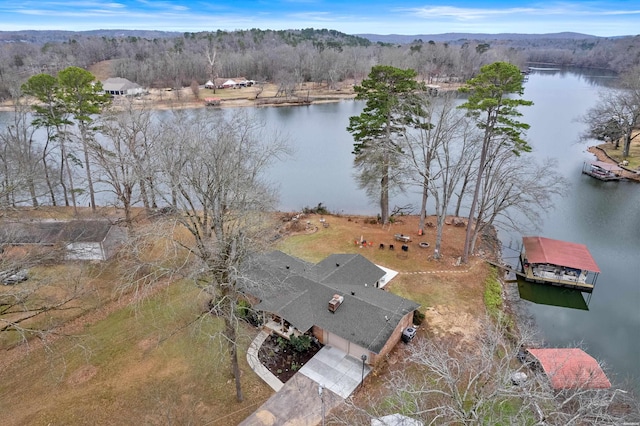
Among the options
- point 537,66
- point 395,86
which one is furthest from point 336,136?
point 537,66

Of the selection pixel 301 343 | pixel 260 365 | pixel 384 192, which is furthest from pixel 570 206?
pixel 260 365

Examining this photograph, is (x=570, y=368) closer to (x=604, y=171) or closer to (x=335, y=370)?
(x=335, y=370)

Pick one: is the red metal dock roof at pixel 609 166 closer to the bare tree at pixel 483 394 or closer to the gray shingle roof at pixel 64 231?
the bare tree at pixel 483 394

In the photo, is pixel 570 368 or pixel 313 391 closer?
pixel 570 368

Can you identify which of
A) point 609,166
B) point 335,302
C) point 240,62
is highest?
point 240,62

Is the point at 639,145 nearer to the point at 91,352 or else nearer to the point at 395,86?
the point at 395,86

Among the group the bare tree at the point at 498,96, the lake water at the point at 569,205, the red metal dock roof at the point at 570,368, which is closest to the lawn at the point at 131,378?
the red metal dock roof at the point at 570,368
